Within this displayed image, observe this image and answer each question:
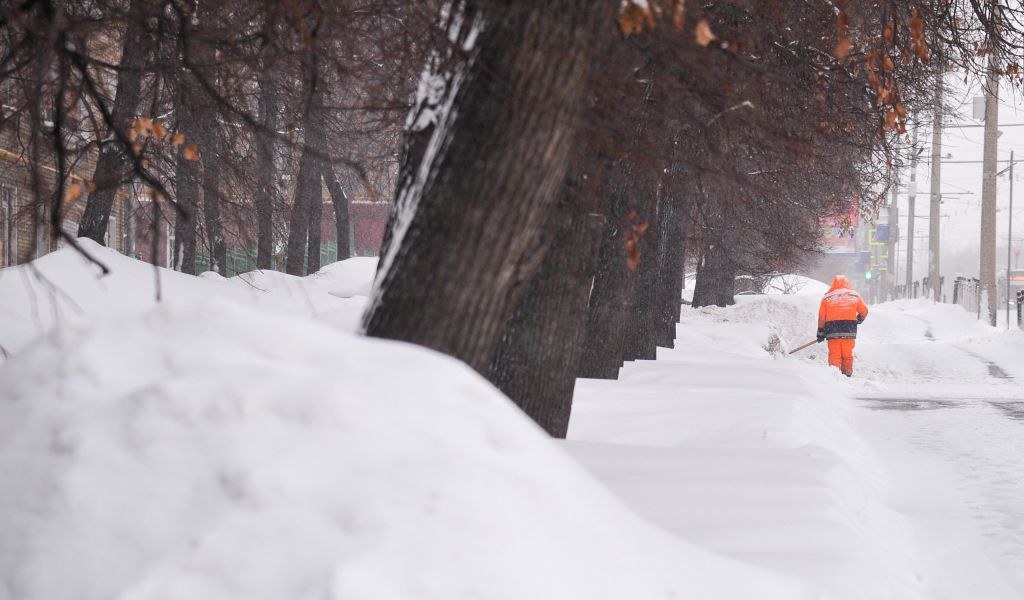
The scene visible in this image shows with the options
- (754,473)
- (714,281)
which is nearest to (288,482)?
(754,473)

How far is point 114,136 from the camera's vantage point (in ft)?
23.3

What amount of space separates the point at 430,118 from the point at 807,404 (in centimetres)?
707

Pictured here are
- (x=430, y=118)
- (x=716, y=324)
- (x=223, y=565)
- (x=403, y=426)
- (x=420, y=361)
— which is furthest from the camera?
(x=716, y=324)

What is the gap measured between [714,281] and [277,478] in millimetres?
27048

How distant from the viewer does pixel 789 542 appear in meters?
4.67

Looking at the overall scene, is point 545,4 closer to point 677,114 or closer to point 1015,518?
point 677,114

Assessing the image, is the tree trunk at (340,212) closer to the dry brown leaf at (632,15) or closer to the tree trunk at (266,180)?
the tree trunk at (266,180)

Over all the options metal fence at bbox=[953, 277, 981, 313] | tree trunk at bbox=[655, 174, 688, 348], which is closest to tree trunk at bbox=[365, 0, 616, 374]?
tree trunk at bbox=[655, 174, 688, 348]

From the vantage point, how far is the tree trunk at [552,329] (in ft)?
19.5

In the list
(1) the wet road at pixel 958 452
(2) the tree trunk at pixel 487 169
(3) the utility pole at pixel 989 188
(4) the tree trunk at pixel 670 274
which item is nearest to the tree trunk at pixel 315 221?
(4) the tree trunk at pixel 670 274

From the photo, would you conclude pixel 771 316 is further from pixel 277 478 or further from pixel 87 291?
pixel 277 478

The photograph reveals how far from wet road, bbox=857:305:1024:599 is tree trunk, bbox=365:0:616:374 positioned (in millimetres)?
2560

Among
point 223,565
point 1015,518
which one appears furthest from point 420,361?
point 1015,518

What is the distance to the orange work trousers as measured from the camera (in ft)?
59.6
